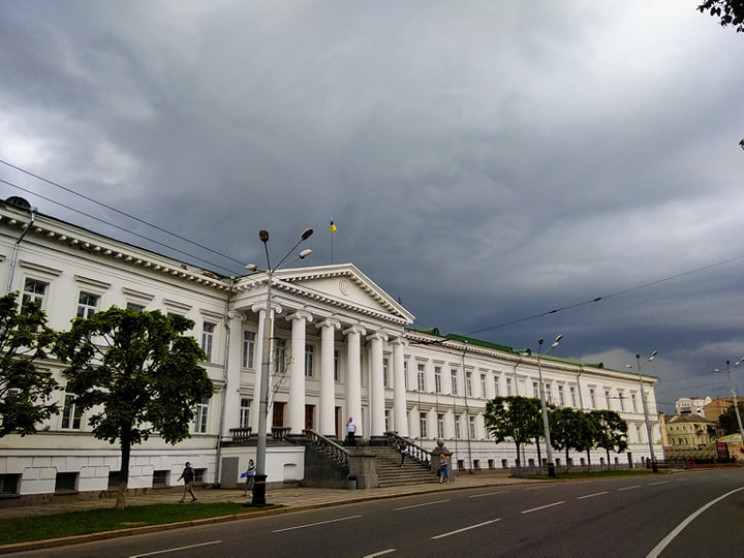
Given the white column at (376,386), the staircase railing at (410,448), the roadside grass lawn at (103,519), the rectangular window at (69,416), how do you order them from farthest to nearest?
the white column at (376,386) < the staircase railing at (410,448) < the rectangular window at (69,416) < the roadside grass lawn at (103,519)

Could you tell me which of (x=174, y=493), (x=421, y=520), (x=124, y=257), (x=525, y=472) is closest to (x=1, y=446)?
(x=174, y=493)

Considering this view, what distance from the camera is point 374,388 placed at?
3812 centimetres

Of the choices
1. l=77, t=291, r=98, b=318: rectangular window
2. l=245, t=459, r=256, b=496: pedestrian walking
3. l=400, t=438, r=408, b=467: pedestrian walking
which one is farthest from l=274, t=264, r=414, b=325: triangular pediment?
l=245, t=459, r=256, b=496: pedestrian walking

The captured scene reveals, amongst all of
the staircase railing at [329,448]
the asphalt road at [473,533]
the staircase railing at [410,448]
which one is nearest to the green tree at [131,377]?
the asphalt road at [473,533]

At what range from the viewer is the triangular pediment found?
109 ft

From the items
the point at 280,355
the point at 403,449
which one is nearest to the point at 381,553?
the point at 403,449

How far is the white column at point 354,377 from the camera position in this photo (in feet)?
117

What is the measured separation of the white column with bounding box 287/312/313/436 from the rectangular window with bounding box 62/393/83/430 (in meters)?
11.2

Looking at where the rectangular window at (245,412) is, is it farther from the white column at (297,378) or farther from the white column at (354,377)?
the white column at (354,377)

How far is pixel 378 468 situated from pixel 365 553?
72.5 ft

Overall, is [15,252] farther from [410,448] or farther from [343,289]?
[410,448]

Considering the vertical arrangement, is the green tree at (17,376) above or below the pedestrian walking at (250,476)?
above

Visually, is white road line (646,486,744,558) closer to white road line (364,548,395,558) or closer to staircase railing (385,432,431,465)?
white road line (364,548,395,558)

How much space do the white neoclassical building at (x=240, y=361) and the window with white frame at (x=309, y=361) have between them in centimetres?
10
